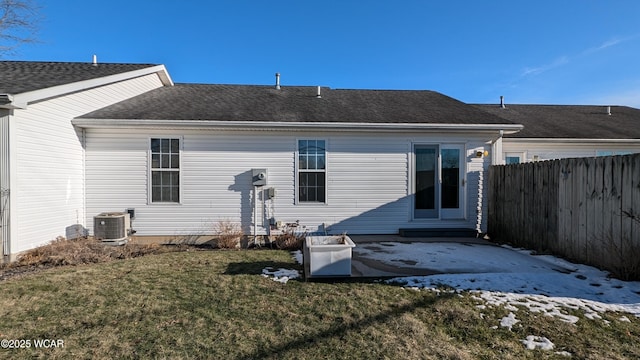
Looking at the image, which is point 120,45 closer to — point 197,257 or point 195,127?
point 195,127

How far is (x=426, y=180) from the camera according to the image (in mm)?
8227

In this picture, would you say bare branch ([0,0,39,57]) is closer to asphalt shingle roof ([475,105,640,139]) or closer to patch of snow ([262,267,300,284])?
patch of snow ([262,267,300,284])

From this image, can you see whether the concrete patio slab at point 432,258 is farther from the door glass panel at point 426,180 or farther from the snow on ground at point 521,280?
the door glass panel at point 426,180

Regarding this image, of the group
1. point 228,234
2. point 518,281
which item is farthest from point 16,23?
point 518,281

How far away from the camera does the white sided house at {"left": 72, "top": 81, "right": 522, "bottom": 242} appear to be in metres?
7.47

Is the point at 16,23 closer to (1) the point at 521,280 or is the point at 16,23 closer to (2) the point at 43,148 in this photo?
(2) the point at 43,148

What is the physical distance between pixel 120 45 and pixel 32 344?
43.4ft

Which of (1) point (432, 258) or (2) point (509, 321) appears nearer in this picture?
(2) point (509, 321)

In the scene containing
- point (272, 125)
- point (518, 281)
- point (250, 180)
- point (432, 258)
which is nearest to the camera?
point (518, 281)

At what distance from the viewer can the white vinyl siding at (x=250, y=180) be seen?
747cm

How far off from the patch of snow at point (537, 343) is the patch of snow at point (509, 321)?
0.23m

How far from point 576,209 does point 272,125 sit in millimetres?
6277

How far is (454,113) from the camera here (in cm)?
869

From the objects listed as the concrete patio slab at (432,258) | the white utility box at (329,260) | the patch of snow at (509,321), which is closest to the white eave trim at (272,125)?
the concrete patio slab at (432,258)
